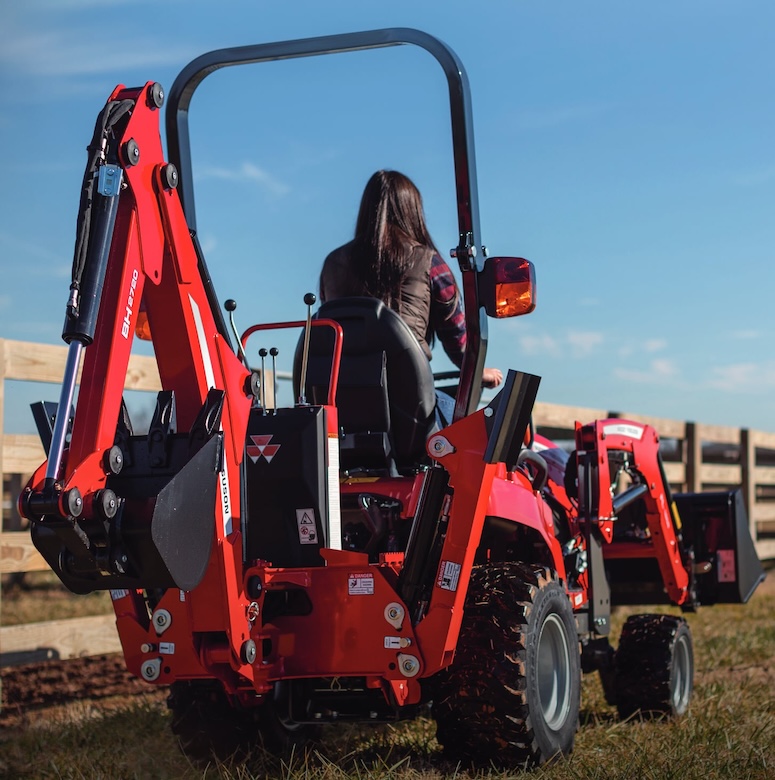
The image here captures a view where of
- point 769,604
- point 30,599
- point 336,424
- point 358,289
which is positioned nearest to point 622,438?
point 358,289

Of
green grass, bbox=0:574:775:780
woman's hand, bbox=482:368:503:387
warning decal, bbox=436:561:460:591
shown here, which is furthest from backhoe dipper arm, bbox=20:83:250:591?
woman's hand, bbox=482:368:503:387

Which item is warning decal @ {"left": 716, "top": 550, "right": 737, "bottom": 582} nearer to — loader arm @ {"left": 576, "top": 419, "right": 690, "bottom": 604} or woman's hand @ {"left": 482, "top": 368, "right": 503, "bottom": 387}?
loader arm @ {"left": 576, "top": 419, "right": 690, "bottom": 604}

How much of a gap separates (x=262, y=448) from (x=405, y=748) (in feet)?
4.56

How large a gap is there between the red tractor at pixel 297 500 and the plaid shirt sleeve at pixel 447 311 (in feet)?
0.93

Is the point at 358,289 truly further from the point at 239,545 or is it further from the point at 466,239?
the point at 239,545

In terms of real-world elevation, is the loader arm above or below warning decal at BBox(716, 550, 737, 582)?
above

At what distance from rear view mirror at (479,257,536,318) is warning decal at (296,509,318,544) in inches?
40.0

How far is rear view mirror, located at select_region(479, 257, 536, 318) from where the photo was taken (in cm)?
406

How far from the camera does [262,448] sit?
12.8 feet

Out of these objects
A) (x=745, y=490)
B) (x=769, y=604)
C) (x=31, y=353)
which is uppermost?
(x=31, y=353)

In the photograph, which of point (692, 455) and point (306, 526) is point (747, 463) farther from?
point (306, 526)

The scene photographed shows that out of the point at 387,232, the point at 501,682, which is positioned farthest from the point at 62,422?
the point at 387,232

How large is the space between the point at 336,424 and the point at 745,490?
1047 centimetres

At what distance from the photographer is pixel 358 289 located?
4555 mm
